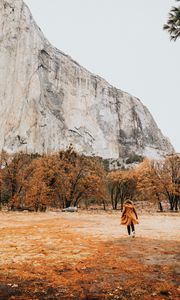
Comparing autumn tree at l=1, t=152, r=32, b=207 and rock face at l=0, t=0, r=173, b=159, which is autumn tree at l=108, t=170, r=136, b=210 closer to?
autumn tree at l=1, t=152, r=32, b=207

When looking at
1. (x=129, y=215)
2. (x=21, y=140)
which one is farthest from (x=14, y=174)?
(x=21, y=140)

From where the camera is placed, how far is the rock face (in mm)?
99688

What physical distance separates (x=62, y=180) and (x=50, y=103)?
7646cm

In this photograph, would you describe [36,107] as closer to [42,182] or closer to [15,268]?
[42,182]

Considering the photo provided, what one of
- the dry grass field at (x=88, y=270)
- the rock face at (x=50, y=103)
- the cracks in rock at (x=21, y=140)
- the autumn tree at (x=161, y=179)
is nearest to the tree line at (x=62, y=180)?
the autumn tree at (x=161, y=179)

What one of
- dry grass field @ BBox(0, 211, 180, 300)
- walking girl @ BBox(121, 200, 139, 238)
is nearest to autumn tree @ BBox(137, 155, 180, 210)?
walking girl @ BBox(121, 200, 139, 238)

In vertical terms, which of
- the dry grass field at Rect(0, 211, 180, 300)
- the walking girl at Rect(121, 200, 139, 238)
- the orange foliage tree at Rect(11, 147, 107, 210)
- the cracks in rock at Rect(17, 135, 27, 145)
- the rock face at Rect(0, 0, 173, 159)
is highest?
the rock face at Rect(0, 0, 173, 159)

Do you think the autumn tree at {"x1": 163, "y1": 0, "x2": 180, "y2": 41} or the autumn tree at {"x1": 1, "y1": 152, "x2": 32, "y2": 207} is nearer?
the autumn tree at {"x1": 163, "y1": 0, "x2": 180, "y2": 41}

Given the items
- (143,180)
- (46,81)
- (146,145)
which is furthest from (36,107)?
(143,180)

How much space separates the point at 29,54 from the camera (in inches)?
4274

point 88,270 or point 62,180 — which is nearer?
point 88,270

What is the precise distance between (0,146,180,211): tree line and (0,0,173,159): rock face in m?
54.7

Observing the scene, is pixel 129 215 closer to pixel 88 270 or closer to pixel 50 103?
pixel 88 270

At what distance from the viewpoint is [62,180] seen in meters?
37.8
